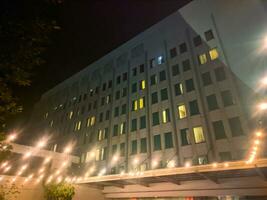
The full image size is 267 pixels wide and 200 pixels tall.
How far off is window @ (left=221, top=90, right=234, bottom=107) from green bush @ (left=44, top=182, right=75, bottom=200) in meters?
16.5

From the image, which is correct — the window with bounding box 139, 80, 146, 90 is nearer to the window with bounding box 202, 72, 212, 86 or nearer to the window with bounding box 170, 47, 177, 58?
the window with bounding box 170, 47, 177, 58

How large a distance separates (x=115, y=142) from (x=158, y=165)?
8500 mm

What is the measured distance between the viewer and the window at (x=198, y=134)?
1828 centimetres

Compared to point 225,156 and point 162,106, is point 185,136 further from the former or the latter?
point 162,106

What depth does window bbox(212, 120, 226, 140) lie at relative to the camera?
1722 cm

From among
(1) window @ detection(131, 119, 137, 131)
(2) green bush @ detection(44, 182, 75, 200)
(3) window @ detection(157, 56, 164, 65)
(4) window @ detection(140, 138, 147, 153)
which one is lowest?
(2) green bush @ detection(44, 182, 75, 200)

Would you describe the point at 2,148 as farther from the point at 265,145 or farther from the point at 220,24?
the point at 220,24

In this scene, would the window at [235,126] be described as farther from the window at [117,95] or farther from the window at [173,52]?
the window at [117,95]

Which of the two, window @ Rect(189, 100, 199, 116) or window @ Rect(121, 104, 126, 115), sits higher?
window @ Rect(121, 104, 126, 115)

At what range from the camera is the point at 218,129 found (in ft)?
57.8

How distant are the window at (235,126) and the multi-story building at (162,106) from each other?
0.08 metres

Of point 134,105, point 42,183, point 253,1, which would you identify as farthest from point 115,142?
point 253,1

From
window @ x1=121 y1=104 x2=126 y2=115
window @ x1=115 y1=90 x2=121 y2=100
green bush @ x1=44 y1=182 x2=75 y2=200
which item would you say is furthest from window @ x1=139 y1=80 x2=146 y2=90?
green bush @ x1=44 y1=182 x2=75 y2=200

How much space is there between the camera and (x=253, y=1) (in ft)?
59.3
